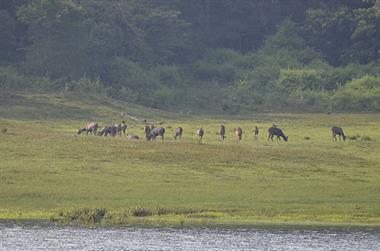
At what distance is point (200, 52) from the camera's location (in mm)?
72625

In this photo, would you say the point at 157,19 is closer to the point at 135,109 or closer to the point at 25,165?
the point at 135,109

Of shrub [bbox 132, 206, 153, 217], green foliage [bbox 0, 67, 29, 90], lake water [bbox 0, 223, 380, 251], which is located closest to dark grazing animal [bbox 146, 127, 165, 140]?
shrub [bbox 132, 206, 153, 217]

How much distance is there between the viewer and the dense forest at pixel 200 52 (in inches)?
2397

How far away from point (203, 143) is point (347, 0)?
1406 inches

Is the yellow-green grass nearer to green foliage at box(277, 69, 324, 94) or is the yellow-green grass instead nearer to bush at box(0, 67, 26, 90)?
bush at box(0, 67, 26, 90)

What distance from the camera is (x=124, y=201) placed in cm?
2898

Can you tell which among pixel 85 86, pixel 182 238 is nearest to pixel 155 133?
pixel 182 238

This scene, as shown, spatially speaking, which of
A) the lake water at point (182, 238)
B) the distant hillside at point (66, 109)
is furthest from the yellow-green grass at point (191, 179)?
the distant hillside at point (66, 109)

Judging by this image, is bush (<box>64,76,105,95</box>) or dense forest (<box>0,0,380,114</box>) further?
dense forest (<box>0,0,380,114</box>)

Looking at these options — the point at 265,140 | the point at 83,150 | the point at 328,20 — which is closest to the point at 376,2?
the point at 328,20

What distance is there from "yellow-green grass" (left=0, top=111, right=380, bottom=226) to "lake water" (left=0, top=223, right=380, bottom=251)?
1.01 metres

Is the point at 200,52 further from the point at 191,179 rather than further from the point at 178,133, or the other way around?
the point at 191,179

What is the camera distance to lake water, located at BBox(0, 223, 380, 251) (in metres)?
24.1

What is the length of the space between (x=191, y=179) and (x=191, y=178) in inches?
6.2
